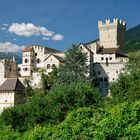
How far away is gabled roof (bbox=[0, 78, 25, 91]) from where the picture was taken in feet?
247

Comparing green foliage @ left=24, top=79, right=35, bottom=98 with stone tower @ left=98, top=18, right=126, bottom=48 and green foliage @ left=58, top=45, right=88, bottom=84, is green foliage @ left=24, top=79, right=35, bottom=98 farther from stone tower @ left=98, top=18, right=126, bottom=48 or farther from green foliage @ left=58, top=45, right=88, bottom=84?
stone tower @ left=98, top=18, right=126, bottom=48

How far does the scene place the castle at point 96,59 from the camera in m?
78.7

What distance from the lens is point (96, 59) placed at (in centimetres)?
8412

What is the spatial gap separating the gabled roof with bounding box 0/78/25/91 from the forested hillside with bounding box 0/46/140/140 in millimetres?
1557

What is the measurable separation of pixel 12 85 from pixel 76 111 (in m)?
42.0

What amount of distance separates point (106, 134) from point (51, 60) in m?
57.4

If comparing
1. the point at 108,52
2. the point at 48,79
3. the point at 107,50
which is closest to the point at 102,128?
the point at 48,79

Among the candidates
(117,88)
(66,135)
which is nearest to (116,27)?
(117,88)

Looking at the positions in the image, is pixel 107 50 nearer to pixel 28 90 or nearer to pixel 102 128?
pixel 28 90

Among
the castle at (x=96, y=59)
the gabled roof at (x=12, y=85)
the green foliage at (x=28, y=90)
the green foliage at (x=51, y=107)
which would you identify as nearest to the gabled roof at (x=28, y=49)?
the castle at (x=96, y=59)

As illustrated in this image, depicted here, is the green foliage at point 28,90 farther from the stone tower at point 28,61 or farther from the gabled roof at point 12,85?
the stone tower at point 28,61

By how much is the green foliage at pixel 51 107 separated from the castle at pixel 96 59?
94.5 ft

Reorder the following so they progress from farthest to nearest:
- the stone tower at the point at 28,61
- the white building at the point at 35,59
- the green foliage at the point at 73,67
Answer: the stone tower at the point at 28,61 → the white building at the point at 35,59 → the green foliage at the point at 73,67

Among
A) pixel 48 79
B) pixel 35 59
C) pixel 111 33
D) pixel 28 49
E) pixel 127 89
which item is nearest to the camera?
pixel 127 89
